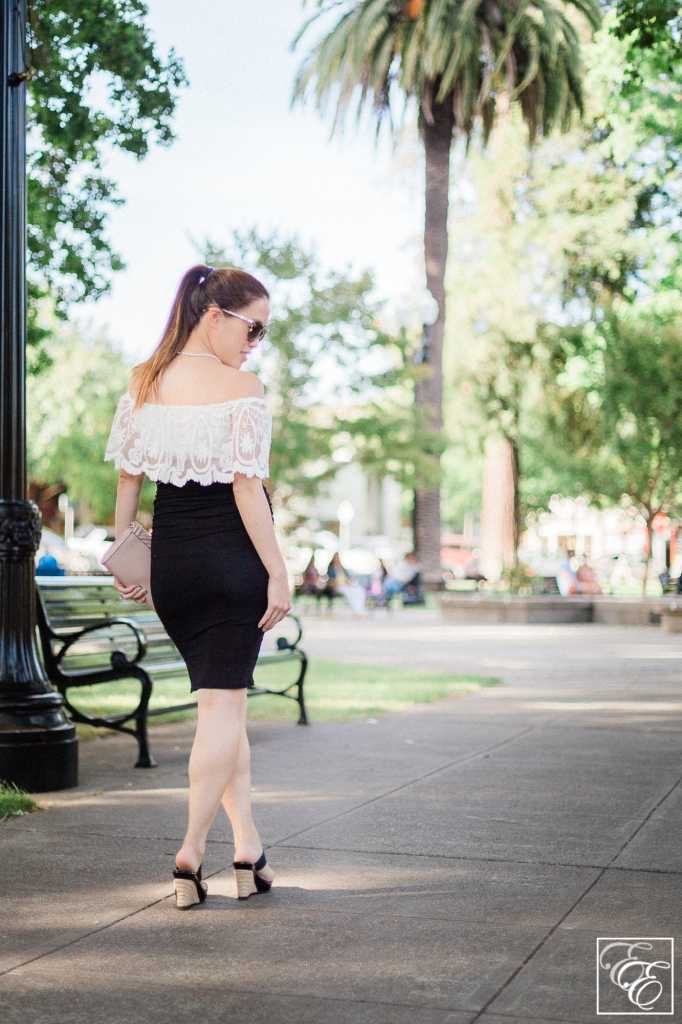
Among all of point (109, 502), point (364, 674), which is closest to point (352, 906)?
point (364, 674)

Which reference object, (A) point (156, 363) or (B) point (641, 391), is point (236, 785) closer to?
(A) point (156, 363)

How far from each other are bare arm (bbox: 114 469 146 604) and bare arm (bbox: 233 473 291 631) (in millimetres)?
470

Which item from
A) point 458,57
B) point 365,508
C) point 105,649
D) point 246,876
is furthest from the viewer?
point 365,508

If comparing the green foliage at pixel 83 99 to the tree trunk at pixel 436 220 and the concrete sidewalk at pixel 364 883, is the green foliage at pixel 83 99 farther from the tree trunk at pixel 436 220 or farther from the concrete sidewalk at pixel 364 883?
the tree trunk at pixel 436 220

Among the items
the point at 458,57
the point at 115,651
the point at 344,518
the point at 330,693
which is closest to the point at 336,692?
the point at 330,693

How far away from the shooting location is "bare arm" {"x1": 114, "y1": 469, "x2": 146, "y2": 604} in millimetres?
3789

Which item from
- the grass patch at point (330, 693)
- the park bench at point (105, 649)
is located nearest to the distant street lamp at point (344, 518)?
the grass patch at point (330, 693)

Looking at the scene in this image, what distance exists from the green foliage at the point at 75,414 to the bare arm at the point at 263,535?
4266 centimetres

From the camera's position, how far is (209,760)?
11.7 feet

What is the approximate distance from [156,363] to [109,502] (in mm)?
48440

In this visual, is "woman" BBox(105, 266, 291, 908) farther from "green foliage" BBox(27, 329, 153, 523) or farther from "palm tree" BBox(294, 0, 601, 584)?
"green foliage" BBox(27, 329, 153, 523)

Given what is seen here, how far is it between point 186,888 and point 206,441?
1396 millimetres

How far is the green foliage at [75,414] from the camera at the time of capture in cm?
4588

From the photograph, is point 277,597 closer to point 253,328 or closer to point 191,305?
point 253,328
